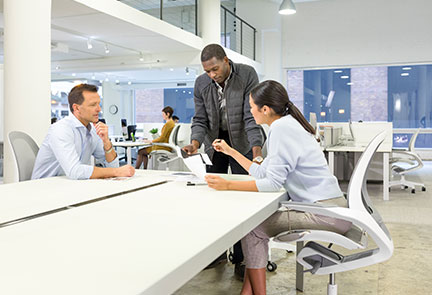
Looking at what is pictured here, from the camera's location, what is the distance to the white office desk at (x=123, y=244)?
738 millimetres

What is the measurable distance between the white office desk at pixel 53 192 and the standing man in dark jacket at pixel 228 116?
57cm

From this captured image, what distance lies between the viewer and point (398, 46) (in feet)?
32.8

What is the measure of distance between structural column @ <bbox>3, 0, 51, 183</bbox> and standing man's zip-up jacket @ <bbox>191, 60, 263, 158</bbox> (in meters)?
1.78

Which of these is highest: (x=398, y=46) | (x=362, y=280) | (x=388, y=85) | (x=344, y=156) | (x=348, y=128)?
(x=398, y=46)

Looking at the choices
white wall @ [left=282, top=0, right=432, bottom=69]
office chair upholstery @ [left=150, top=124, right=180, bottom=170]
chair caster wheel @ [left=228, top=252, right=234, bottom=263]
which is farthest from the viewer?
white wall @ [left=282, top=0, right=432, bottom=69]

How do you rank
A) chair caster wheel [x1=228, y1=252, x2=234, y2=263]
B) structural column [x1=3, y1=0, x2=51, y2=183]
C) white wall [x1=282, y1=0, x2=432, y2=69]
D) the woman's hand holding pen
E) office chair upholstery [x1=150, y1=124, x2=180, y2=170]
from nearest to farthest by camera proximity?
the woman's hand holding pen → chair caster wheel [x1=228, y1=252, x2=234, y2=263] → structural column [x1=3, y1=0, x2=51, y2=183] → office chair upholstery [x1=150, y1=124, x2=180, y2=170] → white wall [x1=282, y1=0, x2=432, y2=69]

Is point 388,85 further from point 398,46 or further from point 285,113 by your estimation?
point 285,113

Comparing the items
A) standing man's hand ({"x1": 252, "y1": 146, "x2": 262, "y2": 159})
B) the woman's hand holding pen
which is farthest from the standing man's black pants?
the woman's hand holding pen

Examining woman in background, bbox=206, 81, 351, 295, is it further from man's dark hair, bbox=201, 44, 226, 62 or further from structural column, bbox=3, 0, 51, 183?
structural column, bbox=3, 0, 51, 183

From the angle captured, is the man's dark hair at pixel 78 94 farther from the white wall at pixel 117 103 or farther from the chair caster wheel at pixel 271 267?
the white wall at pixel 117 103

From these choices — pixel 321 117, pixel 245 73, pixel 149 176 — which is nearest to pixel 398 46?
pixel 321 117

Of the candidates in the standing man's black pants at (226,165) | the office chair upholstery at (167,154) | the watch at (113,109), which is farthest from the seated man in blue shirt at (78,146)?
the watch at (113,109)

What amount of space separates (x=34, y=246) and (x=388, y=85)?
1094 centimetres

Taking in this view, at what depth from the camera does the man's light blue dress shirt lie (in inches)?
82.0
